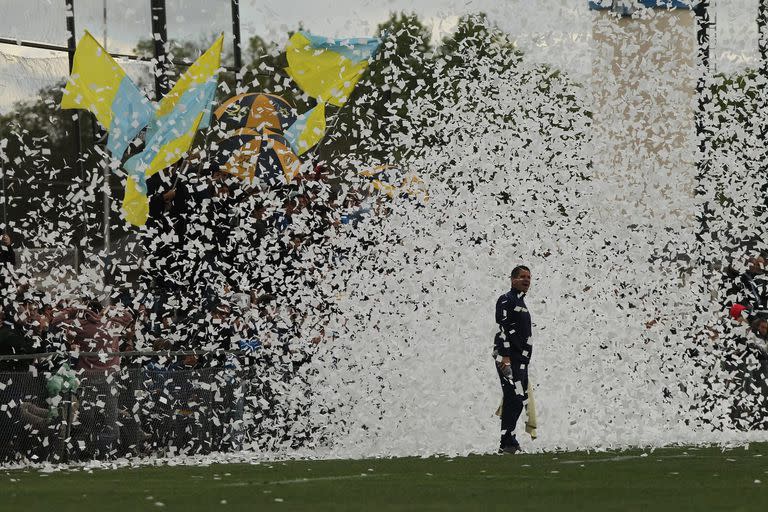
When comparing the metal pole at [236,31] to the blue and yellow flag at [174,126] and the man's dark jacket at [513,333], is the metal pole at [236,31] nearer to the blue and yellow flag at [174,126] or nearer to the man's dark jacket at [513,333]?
the blue and yellow flag at [174,126]

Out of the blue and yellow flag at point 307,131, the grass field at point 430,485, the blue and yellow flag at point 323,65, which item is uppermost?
the blue and yellow flag at point 323,65

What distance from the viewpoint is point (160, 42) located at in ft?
72.5

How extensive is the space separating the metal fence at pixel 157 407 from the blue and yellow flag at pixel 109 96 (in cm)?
522

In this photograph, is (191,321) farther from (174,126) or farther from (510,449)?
(174,126)

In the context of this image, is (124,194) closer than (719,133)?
Yes

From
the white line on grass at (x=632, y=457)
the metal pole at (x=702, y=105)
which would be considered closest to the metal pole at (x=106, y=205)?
the metal pole at (x=702, y=105)

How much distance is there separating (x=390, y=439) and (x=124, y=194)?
6.77 m

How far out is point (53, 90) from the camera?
20688 millimetres

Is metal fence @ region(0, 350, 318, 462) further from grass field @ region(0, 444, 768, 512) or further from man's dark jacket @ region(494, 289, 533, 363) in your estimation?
man's dark jacket @ region(494, 289, 533, 363)

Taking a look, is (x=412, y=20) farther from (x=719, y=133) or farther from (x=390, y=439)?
(x=390, y=439)

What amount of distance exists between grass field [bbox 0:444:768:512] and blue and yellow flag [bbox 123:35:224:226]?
6840 millimetres

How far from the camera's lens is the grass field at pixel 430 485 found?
9.16 m

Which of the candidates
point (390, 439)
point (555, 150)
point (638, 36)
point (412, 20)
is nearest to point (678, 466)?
point (390, 439)

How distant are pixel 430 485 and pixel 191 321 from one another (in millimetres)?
6543
